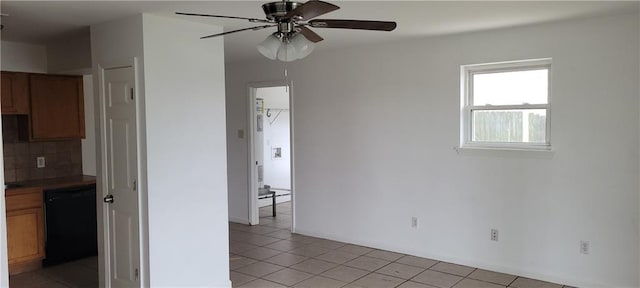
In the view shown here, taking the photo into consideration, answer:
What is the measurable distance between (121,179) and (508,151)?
3266 mm

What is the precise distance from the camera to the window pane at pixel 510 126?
438cm

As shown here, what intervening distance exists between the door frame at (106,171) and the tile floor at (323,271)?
0.47m

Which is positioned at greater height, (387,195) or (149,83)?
(149,83)

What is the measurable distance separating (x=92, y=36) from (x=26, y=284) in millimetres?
2259

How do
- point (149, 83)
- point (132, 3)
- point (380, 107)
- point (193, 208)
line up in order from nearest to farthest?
point (132, 3), point (149, 83), point (193, 208), point (380, 107)

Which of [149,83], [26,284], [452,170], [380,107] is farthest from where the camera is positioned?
[380,107]

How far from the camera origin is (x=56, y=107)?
5.15 metres

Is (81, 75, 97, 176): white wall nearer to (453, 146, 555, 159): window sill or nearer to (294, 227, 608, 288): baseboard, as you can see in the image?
(294, 227, 608, 288): baseboard

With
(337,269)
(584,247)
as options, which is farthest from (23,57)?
(584,247)

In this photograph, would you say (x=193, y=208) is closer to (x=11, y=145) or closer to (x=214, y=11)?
(x=214, y=11)

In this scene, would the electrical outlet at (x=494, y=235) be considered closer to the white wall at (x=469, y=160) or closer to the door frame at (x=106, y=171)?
the white wall at (x=469, y=160)

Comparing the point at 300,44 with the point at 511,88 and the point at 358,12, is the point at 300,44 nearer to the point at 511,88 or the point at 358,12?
the point at 358,12

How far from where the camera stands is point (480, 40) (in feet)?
15.0

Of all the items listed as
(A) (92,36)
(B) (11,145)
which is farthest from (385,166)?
(B) (11,145)
